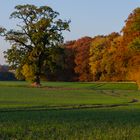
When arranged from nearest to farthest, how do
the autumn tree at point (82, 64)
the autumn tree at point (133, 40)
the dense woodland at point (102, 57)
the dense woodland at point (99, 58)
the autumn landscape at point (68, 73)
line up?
1. the autumn landscape at point (68, 73)
2. the autumn tree at point (133, 40)
3. the dense woodland at point (99, 58)
4. the dense woodland at point (102, 57)
5. the autumn tree at point (82, 64)

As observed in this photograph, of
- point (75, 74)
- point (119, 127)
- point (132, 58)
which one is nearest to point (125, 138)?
point (119, 127)

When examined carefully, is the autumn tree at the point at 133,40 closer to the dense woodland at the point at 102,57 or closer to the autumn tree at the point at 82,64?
the dense woodland at the point at 102,57

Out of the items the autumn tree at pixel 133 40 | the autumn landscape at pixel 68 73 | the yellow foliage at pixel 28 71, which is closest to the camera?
the autumn landscape at pixel 68 73

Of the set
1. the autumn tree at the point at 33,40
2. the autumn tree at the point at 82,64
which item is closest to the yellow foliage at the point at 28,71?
the autumn tree at the point at 33,40

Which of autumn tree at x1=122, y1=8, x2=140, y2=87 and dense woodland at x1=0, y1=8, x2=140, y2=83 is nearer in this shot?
autumn tree at x1=122, y1=8, x2=140, y2=87

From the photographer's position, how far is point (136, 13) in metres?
85.0

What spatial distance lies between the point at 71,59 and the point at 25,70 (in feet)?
164

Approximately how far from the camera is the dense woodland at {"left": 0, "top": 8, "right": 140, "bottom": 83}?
273ft

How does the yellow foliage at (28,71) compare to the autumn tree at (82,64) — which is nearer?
the yellow foliage at (28,71)

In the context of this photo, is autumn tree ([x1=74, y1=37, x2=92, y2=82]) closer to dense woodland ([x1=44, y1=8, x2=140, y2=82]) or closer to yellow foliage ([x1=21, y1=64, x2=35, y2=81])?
dense woodland ([x1=44, y1=8, x2=140, y2=82])

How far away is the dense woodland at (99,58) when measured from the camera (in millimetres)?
83188

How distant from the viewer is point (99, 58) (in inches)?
5143

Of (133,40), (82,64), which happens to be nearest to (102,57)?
(82,64)

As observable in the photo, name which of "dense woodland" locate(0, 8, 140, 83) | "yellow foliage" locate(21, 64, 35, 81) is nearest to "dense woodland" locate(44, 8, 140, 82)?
"dense woodland" locate(0, 8, 140, 83)
